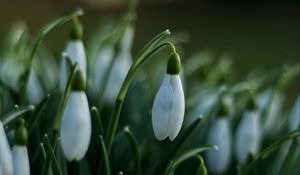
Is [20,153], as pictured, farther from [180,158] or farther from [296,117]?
[296,117]

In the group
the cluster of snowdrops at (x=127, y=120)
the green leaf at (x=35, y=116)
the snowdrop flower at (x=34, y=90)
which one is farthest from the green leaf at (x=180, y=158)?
the snowdrop flower at (x=34, y=90)

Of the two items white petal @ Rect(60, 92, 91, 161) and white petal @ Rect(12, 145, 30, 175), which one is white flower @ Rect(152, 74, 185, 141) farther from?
white petal @ Rect(12, 145, 30, 175)

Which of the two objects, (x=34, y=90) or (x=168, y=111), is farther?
(x=34, y=90)

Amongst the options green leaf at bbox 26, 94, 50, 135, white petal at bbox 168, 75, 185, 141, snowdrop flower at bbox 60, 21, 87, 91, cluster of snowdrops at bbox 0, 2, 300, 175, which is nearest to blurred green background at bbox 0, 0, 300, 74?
cluster of snowdrops at bbox 0, 2, 300, 175

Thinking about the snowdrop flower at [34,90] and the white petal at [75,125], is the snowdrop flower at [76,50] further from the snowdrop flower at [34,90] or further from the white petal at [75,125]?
the snowdrop flower at [34,90]

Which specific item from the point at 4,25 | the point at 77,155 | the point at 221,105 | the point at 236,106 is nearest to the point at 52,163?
the point at 77,155

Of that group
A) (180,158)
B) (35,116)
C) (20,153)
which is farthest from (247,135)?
(20,153)

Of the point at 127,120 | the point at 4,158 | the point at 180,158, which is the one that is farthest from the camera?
the point at 127,120

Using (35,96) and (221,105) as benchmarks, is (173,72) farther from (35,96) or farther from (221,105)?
(35,96)
